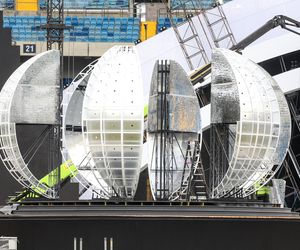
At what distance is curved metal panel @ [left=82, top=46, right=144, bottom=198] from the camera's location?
6988cm

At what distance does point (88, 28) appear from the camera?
132m

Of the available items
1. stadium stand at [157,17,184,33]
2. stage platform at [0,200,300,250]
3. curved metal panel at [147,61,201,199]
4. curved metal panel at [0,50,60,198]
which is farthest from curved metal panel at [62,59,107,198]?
stadium stand at [157,17,184,33]

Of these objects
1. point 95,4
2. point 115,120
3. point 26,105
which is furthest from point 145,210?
point 95,4

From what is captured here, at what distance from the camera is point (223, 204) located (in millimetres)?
70250

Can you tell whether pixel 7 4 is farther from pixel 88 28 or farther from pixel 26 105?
pixel 26 105

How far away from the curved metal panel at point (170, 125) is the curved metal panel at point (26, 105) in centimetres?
413

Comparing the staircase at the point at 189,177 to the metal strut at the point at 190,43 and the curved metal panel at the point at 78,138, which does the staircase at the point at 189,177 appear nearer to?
the curved metal panel at the point at 78,138

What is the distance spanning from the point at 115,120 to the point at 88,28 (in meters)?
62.8

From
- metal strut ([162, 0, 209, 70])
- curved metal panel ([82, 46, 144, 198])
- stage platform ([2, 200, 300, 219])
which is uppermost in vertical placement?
metal strut ([162, 0, 209, 70])

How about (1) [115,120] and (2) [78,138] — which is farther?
(2) [78,138]

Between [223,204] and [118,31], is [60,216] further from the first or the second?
[118,31]

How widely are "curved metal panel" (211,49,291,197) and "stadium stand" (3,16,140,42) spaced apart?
2229 inches

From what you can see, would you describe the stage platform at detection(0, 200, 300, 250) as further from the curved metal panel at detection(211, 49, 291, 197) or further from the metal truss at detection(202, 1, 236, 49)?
the metal truss at detection(202, 1, 236, 49)

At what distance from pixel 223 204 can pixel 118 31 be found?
206 ft
